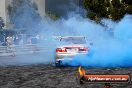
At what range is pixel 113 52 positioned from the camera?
65.7 ft

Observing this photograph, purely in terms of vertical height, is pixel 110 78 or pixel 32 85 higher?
pixel 110 78

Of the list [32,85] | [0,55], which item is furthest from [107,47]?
[0,55]

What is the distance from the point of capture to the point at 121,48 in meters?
20.1

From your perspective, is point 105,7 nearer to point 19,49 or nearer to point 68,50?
point 19,49

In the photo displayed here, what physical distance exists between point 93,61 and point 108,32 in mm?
5487

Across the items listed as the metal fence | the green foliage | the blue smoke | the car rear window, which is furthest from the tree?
the car rear window

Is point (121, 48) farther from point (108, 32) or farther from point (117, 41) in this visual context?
point (108, 32)

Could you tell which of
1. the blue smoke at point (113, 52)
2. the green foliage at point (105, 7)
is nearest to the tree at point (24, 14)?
the green foliage at point (105, 7)

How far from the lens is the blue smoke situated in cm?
1909

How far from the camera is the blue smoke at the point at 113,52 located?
1909cm

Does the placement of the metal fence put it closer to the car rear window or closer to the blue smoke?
the blue smoke

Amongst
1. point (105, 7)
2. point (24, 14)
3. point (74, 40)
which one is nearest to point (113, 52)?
point (74, 40)

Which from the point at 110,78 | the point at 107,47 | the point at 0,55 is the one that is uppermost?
the point at 110,78

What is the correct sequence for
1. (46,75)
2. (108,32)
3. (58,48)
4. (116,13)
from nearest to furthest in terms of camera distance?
(46,75) → (58,48) → (108,32) → (116,13)
